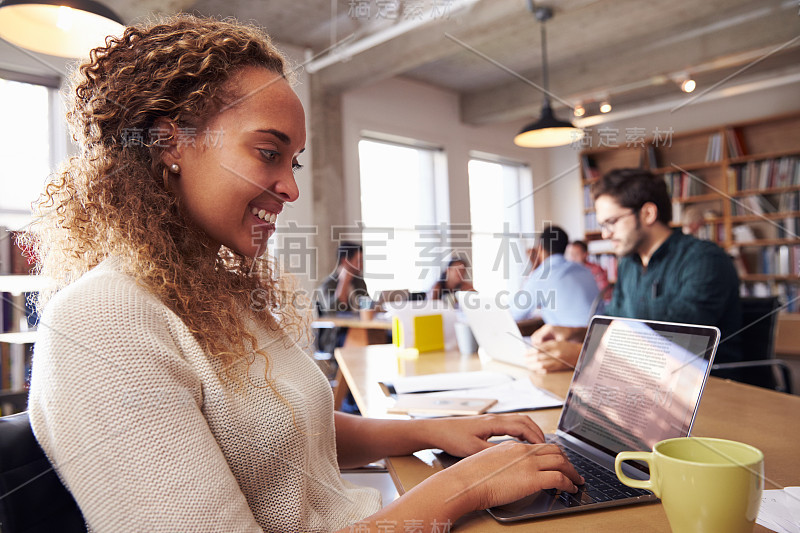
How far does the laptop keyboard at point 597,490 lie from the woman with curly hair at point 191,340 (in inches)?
1.0

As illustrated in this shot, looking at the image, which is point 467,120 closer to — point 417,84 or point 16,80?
point 417,84

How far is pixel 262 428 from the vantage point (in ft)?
2.19

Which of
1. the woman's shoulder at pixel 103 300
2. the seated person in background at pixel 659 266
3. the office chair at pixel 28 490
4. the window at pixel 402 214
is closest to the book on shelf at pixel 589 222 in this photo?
the window at pixel 402 214

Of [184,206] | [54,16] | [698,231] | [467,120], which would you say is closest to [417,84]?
[467,120]

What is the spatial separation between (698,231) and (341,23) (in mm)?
4291

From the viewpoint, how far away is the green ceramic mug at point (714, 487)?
0.45m

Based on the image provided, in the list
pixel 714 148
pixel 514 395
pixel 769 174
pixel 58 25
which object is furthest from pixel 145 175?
pixel 714 148

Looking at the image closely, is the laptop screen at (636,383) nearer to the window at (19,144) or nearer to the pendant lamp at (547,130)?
the window at (19,144)

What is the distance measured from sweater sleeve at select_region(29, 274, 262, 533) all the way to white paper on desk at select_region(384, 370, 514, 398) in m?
0.74

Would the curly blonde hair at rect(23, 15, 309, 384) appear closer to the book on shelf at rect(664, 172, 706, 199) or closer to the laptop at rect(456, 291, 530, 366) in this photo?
the laptop at rect(456, 291, 530, 366)

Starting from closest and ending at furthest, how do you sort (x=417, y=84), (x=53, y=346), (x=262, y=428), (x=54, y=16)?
(x=53, y=346), (x=262, y=428), (x=54, y=16), (x=417, y=84)

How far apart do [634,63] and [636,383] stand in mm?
5709

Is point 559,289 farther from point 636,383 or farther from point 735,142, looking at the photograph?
point 735,142

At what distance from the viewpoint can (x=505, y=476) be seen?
0.65 meters
